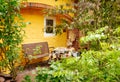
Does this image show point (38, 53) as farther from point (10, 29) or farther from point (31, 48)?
point (10, 29)

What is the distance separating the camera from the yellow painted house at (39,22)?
36.4ft

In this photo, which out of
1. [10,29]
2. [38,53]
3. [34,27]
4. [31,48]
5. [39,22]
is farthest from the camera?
[39,22]

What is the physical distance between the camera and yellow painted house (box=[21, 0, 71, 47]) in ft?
36.4

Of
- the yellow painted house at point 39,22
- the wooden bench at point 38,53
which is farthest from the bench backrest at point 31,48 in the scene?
the yellow painted house at point 39,22

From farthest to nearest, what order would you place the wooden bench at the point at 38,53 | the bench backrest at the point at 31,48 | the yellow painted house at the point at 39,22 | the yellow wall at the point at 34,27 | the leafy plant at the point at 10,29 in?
1. the yellow wall at the point at 34,27
2. the yellow painted house at the point at 39,22
3. the wooden bench at the point at 38,53
4. the bench backrest at the point at 31,48
5. the leafy plant at the point at 10,29

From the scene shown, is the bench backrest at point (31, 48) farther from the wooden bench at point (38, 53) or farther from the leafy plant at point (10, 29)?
the leafy plant at point (10, 29)

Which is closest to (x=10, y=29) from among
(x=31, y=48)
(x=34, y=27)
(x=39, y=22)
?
(x=31, y=48)

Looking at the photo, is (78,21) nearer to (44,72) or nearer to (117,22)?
(117,22)

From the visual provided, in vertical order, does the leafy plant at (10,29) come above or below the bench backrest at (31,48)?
above

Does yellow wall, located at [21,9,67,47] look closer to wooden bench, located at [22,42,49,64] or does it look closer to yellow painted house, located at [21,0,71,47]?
yellow painted house, located at [21,0,71,47]

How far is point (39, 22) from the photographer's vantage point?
11977 mm

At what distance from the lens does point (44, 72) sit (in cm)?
502

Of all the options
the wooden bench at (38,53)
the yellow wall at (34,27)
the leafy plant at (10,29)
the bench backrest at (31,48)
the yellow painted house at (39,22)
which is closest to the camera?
the leafy plant at (10,29)

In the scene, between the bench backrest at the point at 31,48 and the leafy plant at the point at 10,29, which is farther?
the bench backrest at the point at 31,48
